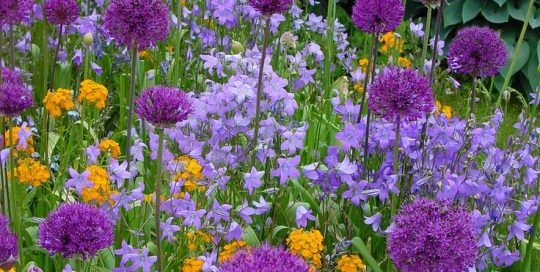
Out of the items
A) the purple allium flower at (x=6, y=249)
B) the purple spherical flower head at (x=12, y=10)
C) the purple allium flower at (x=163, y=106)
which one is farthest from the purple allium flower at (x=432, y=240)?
the purple spherical flower head at (x=12, y=10)

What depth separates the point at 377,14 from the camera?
3051 mm

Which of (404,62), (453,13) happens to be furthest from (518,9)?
(404,62)

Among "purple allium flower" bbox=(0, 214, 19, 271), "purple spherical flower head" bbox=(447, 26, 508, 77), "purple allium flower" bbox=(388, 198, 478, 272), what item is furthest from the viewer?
"purple spherical flower head" bbox=(447, 26, 508, 77)

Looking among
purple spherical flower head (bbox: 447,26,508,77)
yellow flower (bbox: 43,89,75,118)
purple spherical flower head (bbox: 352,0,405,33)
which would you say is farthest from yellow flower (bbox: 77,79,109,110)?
purple spherical flower head (bbox: 447,26,508,77)

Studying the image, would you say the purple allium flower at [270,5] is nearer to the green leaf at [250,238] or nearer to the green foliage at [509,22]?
the green leaf at [250,238]

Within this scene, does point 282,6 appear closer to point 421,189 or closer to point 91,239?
point 421,189

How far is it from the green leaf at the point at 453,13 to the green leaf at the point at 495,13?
0.77ft

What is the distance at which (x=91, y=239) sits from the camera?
210 centimetres

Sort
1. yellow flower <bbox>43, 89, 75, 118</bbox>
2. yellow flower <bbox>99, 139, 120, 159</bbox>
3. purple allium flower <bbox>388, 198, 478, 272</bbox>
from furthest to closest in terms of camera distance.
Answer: yellow flower <bbox>43, 89, 75, 118</bbox> → yellow flower <bbox>99, 139, 120, 159</bbox> → purple allium flower <bbox>388, 198, 478, 272</bbox>

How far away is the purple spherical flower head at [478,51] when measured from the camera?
131 inches

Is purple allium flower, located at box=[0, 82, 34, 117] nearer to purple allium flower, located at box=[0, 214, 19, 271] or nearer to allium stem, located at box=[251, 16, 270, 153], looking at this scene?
purple allium flower, located at box=[0, 214, 19, 271]

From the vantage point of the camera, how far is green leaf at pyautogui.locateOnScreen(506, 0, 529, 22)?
6.95 meters

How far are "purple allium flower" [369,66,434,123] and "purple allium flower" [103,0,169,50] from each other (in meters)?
0.73

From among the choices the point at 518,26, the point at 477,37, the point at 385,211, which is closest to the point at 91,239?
the point at 385,211
